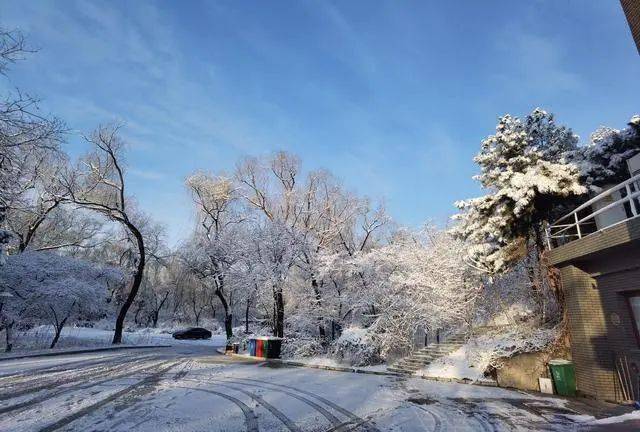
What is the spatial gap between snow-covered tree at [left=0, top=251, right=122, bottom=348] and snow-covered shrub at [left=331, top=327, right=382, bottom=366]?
57.4 ft

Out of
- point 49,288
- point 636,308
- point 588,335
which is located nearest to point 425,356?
point 588,335

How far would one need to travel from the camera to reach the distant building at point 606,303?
8.92 m

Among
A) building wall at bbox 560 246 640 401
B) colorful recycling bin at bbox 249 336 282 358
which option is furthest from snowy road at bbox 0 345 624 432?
colorful recycling bin at bbox 249 336 282 358

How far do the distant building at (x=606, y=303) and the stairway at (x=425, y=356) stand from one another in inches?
232

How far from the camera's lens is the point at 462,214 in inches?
604

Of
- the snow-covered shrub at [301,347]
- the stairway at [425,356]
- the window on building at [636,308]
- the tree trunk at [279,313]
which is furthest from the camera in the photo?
the tree trunk at [279,313]

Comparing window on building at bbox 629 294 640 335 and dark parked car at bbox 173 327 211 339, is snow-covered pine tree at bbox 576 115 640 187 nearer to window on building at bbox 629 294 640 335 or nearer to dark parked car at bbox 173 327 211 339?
window on building at bbox 629 294 640 335

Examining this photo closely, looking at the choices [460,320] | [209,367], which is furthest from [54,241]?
[460,320]

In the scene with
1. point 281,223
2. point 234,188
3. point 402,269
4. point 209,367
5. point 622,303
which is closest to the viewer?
point 622,303

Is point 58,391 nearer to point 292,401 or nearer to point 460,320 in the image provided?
point 292,401

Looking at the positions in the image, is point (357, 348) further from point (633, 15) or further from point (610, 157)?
point (633, 15)

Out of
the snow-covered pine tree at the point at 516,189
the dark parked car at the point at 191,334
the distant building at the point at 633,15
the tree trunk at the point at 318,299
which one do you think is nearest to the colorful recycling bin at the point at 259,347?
the tree trunk at the point at 318,299

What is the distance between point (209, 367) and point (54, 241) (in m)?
24.4

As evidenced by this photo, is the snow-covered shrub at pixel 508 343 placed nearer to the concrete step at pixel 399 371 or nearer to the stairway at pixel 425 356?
the stairway at pixel 425 356
